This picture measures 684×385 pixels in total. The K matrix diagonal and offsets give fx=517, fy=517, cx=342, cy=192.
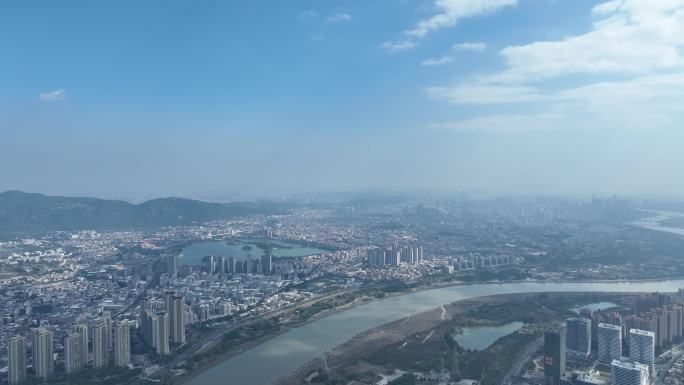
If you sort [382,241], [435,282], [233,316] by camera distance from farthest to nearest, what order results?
[382,241]
[435,282]
[233,316]

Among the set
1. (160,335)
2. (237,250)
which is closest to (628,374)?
(160,335)

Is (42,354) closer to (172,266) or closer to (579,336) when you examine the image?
(172,266)

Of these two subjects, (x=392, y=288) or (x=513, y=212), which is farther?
(x=513, y=212)

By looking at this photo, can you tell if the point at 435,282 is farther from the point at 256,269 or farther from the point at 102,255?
the point at 102,255

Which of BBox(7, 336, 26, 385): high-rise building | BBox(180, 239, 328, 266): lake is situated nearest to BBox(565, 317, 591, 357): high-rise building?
BBox(7, 336, 26, 385): high-rise building

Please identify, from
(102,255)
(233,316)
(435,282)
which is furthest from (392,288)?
(102,255)
